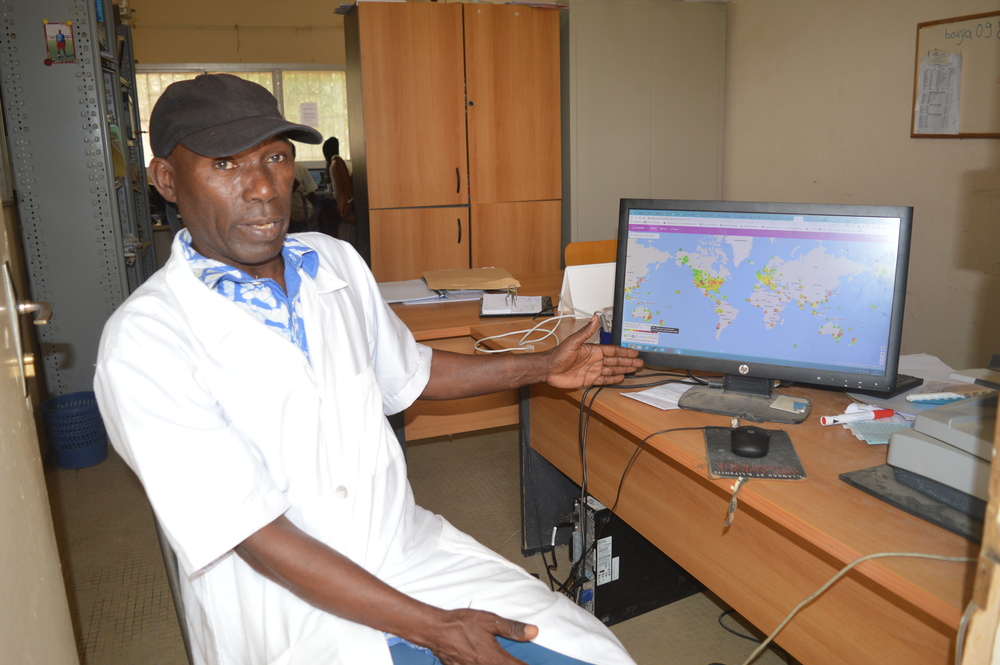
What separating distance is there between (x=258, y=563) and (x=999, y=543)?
0.93 m

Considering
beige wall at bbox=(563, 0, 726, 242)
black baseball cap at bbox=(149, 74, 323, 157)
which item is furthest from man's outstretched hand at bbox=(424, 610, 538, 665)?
beige wall at bbox=(563, 0, 726, 242)

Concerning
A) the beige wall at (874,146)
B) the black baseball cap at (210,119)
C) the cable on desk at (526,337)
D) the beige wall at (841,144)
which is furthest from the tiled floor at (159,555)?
the beige wall at (874,146)

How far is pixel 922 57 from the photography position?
11.1 ft

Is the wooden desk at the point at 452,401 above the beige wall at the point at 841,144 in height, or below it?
below

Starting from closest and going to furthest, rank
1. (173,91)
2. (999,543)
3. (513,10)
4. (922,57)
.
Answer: (999,543) → (173,91) → (922,57) → (513,10)

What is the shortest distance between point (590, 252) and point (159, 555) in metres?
1.86

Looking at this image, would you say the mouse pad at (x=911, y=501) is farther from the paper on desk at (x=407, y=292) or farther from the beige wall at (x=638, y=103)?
the beige wall at (x=638, y=103)

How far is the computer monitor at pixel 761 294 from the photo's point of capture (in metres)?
1.33

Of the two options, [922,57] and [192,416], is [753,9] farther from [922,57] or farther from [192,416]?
[192,416]

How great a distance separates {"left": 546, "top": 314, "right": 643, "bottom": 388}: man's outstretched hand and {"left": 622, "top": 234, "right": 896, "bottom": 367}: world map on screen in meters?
0.05

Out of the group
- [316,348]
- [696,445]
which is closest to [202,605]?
[316,348]

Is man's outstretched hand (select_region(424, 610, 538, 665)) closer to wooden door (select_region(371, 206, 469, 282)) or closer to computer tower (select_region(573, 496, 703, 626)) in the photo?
computer tower (select_region(573, 496, 703, 626))

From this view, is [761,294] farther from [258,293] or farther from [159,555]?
[159,555]

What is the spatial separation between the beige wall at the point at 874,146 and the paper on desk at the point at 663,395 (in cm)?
241
